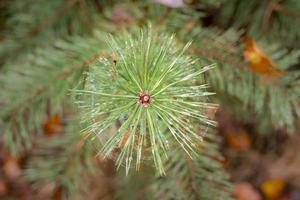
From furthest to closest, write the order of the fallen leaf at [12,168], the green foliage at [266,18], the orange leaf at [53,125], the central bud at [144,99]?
the fallen leaf at [12,168]
the orange leaf at [53,125]
the green foliage at [266,18]
the central bud at [144,99]

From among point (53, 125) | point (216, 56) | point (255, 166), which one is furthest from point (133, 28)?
point (255, 166)

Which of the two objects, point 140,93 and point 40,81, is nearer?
point 140,93

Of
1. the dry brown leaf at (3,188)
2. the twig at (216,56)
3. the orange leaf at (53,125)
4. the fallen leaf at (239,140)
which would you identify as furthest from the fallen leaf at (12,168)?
the twig at (216,56)

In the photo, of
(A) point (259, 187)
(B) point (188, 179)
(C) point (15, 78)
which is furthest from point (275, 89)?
(A) point (259, 187)

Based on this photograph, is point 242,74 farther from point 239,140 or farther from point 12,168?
point 12,168

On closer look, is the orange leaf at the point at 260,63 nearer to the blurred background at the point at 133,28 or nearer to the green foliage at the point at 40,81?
the blurred background at the point at 133,28

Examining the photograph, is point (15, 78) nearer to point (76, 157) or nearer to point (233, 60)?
point (76, 157)
